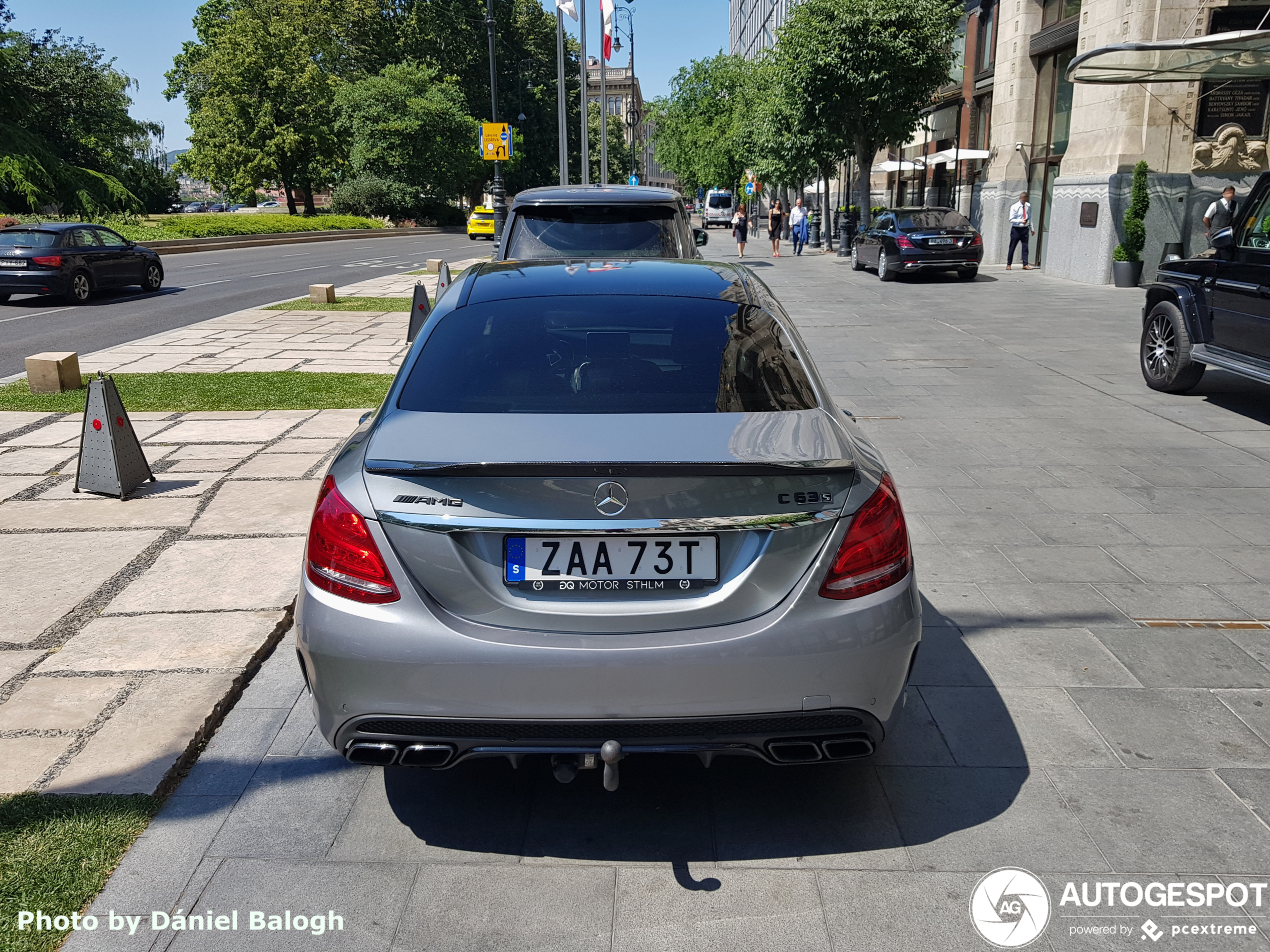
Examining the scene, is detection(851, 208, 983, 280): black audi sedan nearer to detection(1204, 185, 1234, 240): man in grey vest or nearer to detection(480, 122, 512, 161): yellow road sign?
detection(1204, 185, 1234, 240): man in grey vest

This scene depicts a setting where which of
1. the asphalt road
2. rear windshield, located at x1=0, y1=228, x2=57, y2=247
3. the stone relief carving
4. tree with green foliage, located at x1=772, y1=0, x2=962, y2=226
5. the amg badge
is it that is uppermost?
tree with green foliage, located at x1=772, y1=0, x2=962, y2=226

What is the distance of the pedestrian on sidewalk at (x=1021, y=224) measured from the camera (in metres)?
24.8

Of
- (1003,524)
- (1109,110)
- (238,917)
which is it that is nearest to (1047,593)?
(1003,524)

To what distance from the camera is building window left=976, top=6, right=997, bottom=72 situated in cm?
2912

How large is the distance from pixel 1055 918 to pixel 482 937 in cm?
147

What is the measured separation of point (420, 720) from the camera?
2775 mm

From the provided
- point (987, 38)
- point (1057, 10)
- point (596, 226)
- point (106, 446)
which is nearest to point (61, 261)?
point (596, 226)

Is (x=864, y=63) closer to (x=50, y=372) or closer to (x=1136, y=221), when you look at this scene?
(x=1136, y=221)

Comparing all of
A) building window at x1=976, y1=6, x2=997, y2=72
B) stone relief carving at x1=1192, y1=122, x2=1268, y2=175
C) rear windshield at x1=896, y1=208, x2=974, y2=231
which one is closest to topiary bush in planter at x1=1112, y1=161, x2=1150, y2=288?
stone relief carving at x1=1192, y1=122, x2=1268, y2=175

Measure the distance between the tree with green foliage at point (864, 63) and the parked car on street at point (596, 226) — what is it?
22.4 metres

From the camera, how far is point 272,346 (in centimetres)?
1338

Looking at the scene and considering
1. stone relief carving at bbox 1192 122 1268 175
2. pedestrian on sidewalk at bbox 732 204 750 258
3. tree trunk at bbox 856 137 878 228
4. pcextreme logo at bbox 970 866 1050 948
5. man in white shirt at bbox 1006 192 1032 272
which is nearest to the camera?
pcextreme logo at bbox 970 866 1050 948

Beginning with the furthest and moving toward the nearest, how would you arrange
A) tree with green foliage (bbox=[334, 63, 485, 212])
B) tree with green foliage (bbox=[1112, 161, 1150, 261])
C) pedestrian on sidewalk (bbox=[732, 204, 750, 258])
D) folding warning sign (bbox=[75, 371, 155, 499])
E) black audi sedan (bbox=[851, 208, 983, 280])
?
1. tree with green foliage (bbox=[334, 63, 485, 212])
2. pedestrian on sidewalk (bbox=[732, 204, 750, 258])
3. black audi sedan (bbox=[851, 208, 983, 280])
4. tree with green foliage (bbox=[1112, 161, 1150, 261])
5. folding warning sign (bbox=[75, 371, 155, 499])

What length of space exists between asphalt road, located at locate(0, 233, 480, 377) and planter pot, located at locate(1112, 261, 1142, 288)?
52.5ft
